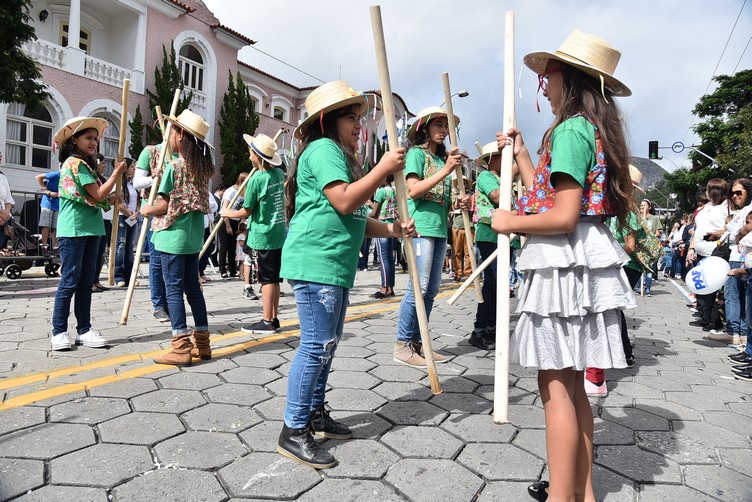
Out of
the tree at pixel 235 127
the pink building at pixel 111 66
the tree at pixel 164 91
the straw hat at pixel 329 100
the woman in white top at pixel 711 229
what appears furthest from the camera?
the tree at pixel 235 127

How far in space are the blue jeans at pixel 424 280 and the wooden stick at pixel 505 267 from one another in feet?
6.28

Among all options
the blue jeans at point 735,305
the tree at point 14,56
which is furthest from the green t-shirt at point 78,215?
the tree at point 14,56

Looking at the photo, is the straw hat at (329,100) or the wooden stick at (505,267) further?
the straw hat at (329,100)

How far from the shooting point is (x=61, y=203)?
4.23m

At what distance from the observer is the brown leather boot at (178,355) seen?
3789 millimetres

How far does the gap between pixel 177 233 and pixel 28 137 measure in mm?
14973

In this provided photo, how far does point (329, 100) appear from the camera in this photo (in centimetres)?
251

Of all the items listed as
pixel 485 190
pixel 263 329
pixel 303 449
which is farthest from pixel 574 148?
pixel 263 329

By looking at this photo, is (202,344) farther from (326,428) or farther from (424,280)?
(424,280)

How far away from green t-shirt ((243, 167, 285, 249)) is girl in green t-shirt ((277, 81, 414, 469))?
273 centimetres

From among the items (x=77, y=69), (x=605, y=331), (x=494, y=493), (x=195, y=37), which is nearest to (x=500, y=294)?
(x=605, y=331)

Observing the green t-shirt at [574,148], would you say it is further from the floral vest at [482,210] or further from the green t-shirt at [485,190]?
the floral vest at [482,210]

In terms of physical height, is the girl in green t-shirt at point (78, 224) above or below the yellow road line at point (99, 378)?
above

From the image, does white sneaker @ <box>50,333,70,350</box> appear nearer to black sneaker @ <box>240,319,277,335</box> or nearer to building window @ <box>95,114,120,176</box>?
black sneaker @ <box>240,319,277,335</box>
